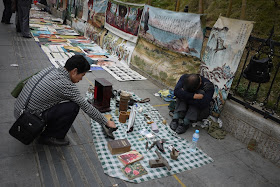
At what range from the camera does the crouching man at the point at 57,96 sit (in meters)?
2.75

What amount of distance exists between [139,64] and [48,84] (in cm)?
433

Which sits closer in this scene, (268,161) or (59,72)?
(59,72)

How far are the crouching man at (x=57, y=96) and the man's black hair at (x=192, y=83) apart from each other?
181 centimetres

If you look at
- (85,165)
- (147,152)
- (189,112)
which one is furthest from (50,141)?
(189,112)

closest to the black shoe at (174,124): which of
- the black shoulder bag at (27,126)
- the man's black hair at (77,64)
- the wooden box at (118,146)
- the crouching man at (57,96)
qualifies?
the wooden box at (118,146)

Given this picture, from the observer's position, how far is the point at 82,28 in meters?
10.9

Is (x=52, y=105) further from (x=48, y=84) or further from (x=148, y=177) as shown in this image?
(x=148, y=177)

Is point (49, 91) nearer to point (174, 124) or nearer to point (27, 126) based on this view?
point (27, 126)

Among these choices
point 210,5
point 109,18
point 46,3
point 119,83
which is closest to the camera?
point 119,83

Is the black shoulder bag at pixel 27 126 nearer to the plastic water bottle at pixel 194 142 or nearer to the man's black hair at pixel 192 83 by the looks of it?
the plastic water bottle at pixel 194 142

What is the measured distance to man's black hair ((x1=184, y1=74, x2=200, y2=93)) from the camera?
12.8 feet

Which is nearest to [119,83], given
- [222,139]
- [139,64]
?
[139,64]

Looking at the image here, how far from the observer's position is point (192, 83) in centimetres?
389

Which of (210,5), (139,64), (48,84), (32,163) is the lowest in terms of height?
(32,163)
